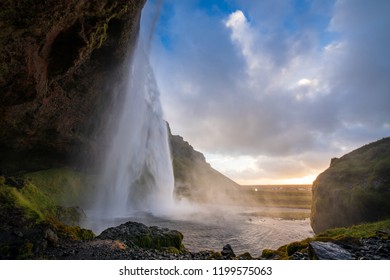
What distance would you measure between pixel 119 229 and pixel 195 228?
14.0m

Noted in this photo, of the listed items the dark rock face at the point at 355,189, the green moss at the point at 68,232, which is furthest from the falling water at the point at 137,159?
the dark rock face at the point at 355,189

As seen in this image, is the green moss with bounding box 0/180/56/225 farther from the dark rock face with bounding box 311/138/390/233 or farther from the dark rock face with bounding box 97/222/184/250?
the dark rock face with bounding box 311/138/390/233

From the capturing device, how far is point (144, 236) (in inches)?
595

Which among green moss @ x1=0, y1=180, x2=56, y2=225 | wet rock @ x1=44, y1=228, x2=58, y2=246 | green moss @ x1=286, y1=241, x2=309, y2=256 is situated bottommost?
green moss @ x1=286, y1=241, x2=309, y2=256

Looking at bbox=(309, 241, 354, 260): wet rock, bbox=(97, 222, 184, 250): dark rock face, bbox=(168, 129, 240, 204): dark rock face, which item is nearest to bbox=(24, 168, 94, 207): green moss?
bbox=(97, 222, 184, 250): dark rock face

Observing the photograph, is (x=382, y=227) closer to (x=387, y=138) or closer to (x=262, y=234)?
(x=262, y=234)

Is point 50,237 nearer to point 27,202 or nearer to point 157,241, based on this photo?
point 157,241

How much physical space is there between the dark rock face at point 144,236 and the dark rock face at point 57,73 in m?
9.59

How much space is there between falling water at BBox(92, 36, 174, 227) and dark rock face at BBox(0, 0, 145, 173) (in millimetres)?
6818

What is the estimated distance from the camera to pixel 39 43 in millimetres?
12156

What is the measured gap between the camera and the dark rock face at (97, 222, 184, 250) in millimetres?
14492

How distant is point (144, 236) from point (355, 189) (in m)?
18.5

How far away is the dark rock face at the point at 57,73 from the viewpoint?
11.2 m

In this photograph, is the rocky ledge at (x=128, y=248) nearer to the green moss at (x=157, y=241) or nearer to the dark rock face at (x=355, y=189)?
the green moss at (x=157, y=241)
